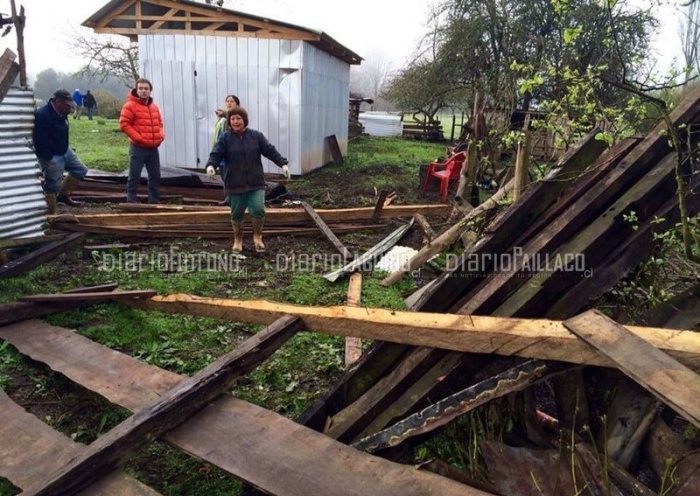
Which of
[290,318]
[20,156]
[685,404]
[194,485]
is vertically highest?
[20,156]

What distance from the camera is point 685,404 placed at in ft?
5.05

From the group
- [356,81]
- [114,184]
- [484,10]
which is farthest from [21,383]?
[356,81]

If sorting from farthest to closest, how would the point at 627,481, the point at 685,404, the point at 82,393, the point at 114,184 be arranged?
the point at 114,184 → the point at 82,393 → the point at 627,481 → the point at 685,404

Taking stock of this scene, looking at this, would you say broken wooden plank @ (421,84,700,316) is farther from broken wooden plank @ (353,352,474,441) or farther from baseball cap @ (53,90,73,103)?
baseball cap @ (53,90,73,103)

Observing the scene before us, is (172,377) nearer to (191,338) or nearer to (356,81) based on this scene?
(191,338)

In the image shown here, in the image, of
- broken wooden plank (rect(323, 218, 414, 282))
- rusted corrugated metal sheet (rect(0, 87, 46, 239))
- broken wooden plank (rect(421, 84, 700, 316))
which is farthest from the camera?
broken wooden plank (rect(323, 218, 414, 282))

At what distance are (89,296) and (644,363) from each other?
3875 mm

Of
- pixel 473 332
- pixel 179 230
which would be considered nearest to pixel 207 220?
pixel 179 230

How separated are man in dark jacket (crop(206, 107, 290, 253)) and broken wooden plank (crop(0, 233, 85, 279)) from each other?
1.89 meters

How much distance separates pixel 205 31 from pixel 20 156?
259 inches

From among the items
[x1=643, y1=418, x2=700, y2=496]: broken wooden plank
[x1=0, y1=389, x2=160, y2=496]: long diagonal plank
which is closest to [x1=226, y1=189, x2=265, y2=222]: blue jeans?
[x1=0, y1=389, x2=160, y2=496]: long diagonal plank

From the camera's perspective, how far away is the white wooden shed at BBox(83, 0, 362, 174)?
34.9ft

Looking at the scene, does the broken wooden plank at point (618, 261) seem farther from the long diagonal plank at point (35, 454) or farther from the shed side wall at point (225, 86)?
the shed side wall at point (225, 86)

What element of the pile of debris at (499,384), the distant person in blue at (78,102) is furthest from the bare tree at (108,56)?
the pile of debris at (499,384)
